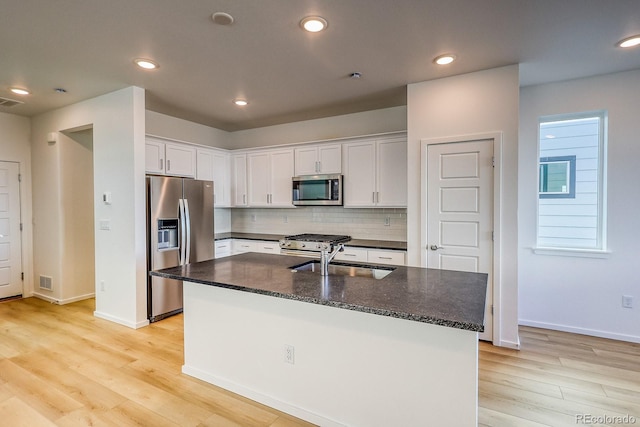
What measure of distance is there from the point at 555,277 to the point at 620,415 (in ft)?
5.42

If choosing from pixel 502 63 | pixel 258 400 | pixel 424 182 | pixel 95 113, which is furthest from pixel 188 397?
pixel 502 63

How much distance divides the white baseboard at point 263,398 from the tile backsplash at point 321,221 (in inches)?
106

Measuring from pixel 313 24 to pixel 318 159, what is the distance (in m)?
2.32

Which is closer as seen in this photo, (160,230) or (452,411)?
(452,411)

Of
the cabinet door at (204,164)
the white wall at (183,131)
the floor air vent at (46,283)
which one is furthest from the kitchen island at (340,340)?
the floor air vent at (46,283)

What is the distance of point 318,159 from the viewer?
451 cm

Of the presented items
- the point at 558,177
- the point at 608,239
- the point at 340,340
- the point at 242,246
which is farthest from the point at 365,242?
the point at 608,239

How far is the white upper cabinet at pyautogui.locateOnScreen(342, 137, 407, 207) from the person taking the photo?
3.96m

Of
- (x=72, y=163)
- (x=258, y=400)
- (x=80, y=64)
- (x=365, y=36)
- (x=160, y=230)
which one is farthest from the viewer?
(x=72, y=163)

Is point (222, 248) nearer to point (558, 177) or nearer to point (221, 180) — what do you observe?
point (221, 180)

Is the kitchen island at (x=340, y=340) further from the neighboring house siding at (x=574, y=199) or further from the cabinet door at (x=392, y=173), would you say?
the neighboring house siding at (x=574, y=199)

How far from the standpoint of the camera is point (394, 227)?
435 cm

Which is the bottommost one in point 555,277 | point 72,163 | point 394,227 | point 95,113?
point 555,277

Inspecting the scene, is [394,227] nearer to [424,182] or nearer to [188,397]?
[424,182]
